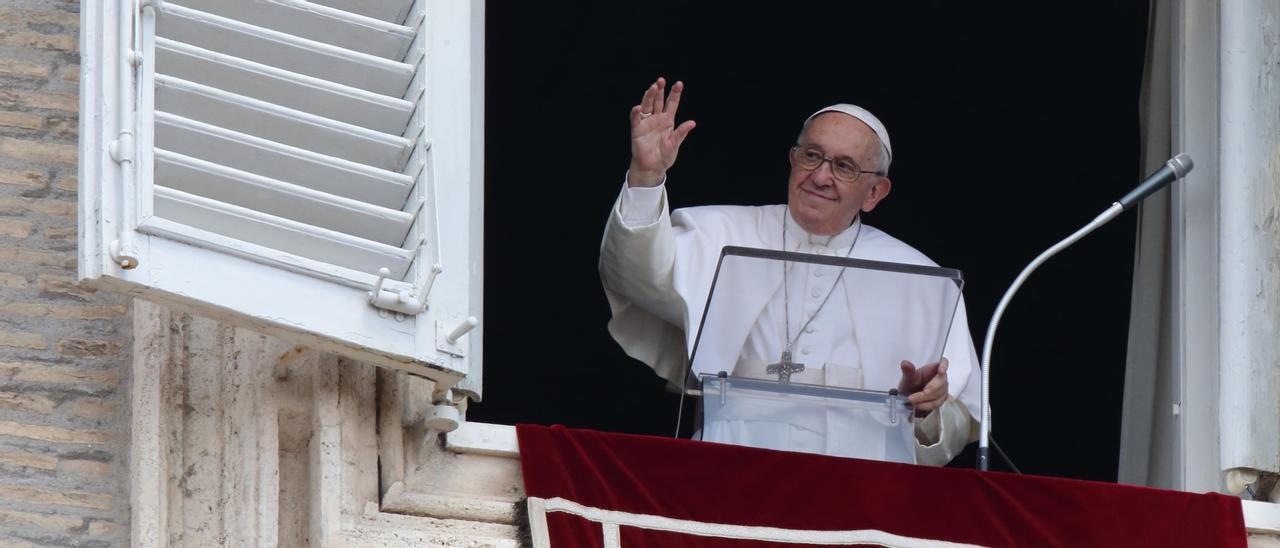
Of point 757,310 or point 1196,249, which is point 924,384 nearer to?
point 757,310

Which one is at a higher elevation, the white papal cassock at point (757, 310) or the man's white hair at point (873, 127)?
the man's white hair at point (873, 127)

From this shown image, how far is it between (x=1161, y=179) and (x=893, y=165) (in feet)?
9.09

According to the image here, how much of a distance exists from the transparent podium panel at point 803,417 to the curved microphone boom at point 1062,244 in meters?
0.21

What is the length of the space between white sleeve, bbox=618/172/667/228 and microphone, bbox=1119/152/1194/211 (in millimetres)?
1044

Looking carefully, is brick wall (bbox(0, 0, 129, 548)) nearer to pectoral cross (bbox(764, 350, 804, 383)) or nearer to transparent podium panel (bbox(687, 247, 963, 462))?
transparent podium panel (bbox(687, 247, 963, 462))

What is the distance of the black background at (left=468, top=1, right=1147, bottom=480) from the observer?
8.68 meters

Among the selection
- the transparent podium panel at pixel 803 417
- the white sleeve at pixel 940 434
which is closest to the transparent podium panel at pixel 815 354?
the transparent podium panel at pixel 803 417

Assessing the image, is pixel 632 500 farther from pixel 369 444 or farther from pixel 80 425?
pixel 80 425

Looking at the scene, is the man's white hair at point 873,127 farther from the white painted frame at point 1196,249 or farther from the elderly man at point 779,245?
the white painted frame at point 1196,249

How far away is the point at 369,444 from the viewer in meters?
5.52

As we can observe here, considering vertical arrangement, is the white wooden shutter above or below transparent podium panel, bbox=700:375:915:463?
above

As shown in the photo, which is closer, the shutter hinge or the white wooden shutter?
the white wooden shutter

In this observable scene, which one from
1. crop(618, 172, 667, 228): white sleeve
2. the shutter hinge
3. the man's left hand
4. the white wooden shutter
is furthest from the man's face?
the shutter hinge

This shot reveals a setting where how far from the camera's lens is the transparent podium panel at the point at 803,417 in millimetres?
5910
